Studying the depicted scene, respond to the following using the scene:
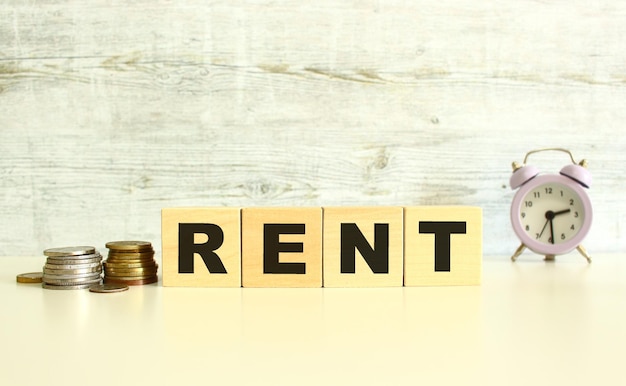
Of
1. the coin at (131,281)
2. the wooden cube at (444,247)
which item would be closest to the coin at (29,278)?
the coin at (131,281)

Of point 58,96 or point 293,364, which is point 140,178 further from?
point 293,364

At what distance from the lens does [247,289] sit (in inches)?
46.7

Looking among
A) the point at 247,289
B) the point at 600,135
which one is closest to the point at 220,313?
the point at 247,289

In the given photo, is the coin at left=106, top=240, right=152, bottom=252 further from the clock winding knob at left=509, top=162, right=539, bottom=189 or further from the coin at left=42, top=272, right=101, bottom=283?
the clock winding knob at left=509, top=162, right=539, bottom=189

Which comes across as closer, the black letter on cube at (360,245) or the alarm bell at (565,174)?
the black letter on cube at (360,245)

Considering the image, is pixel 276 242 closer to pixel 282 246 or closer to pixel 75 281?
pixel 282 246

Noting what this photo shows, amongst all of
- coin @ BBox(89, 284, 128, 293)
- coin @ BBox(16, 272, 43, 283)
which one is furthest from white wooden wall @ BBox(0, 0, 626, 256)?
coin @ BBox(89, 284, 128, 293)

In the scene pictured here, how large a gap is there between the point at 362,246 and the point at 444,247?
15cm

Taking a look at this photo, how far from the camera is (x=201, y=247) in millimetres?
1194

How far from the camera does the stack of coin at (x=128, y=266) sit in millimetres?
1224

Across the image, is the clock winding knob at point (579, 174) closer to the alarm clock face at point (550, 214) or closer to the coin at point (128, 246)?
the alarm clock face at point (550, 214)

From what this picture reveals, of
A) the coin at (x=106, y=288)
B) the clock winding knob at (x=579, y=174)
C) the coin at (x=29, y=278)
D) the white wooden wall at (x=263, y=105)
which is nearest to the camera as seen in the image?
the coin at (x=106, y=288)

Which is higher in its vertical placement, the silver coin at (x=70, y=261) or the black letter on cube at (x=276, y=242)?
the black letter on cube at (x=276, y=242)

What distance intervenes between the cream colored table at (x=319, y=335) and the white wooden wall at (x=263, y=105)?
44 centimetres
